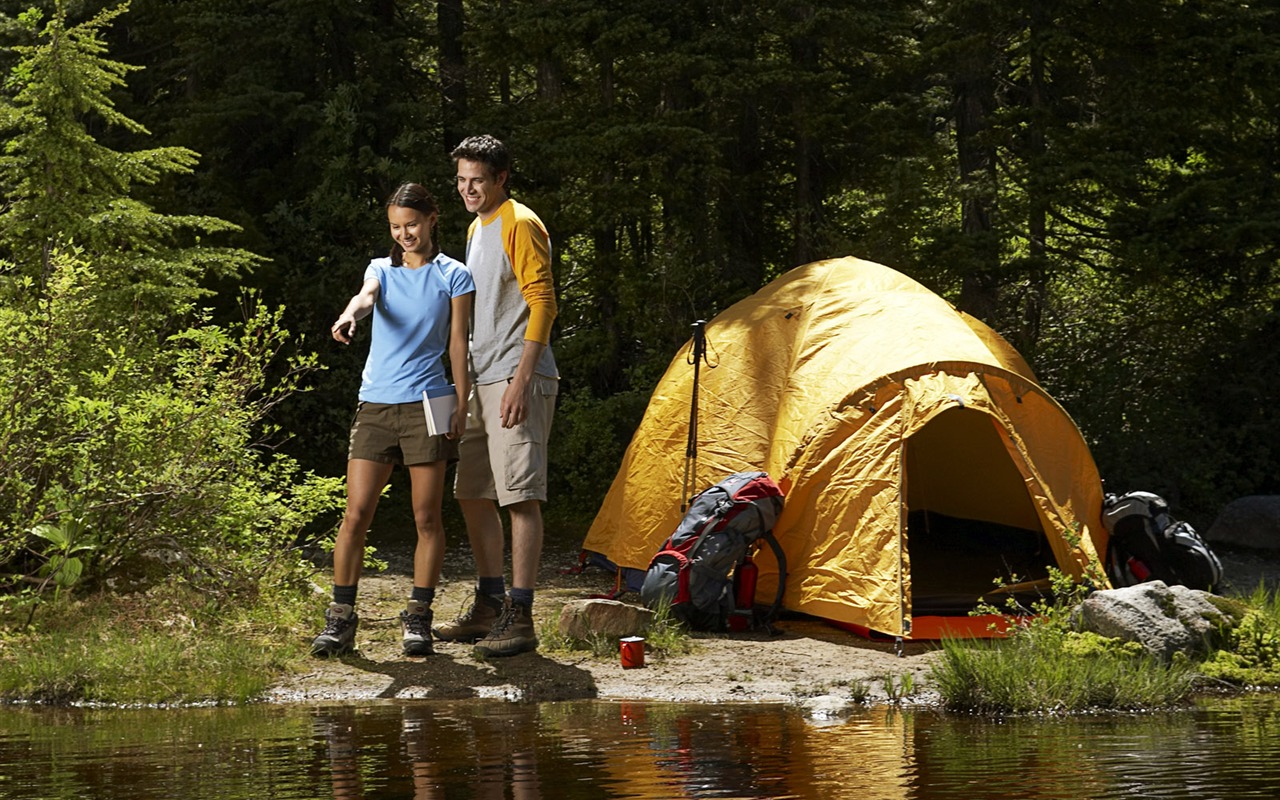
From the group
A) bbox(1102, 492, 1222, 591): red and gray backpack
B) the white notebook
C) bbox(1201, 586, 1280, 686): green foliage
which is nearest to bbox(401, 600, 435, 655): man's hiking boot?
the white notebook

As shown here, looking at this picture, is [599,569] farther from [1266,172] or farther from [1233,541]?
[1266,172]

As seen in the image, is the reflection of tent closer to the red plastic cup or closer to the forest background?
the red plastic cup

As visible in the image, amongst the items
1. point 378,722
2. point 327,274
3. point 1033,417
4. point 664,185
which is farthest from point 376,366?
point 327,274

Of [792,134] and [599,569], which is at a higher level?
[792,134]

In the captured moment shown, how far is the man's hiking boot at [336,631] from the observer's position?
7016 mm

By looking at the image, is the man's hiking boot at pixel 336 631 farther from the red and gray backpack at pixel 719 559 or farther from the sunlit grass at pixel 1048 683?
the sunlit grass at pixel 1048 683

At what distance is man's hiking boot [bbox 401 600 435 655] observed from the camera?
23.1ft

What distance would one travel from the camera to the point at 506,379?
6.84m

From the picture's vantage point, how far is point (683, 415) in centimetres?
969

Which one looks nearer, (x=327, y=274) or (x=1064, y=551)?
(x=1064, y=551)

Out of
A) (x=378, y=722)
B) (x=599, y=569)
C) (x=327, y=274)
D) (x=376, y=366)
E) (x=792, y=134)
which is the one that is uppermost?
(x=792, y=134)

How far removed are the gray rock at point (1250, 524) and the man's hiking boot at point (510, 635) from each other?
Answer: 287 inches

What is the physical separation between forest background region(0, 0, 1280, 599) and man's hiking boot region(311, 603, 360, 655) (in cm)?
401

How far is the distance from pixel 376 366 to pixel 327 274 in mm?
8950
